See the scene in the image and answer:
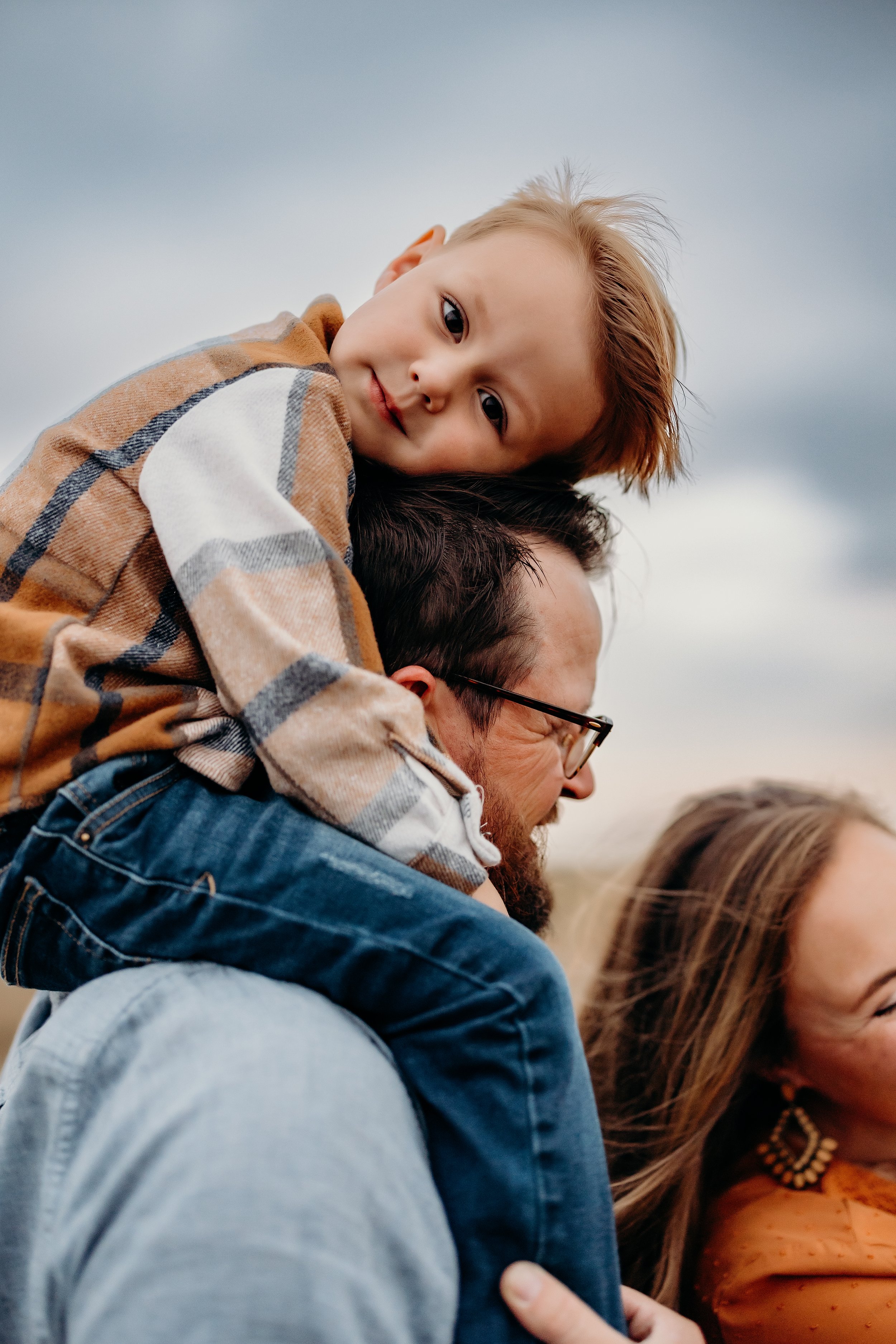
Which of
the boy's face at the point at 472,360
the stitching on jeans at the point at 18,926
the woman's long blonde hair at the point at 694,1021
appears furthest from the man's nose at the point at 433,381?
the woman's long blonde hair at the point at 694,1021

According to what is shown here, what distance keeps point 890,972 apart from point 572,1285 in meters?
1.45

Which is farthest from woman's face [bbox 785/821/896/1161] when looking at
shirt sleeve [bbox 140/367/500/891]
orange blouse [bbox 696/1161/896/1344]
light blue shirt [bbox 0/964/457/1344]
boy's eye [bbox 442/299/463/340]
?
boy's eye [bbox 442/299/463/340]

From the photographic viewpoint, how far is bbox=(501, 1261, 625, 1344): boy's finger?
109 centimetres

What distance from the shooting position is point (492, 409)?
5.92 ft

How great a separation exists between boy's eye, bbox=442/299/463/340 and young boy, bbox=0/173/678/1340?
0.35 meters

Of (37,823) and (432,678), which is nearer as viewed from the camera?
(37,823)

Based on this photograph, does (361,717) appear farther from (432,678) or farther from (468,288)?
(468,288)

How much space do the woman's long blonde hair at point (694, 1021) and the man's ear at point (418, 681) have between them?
1.31 metres

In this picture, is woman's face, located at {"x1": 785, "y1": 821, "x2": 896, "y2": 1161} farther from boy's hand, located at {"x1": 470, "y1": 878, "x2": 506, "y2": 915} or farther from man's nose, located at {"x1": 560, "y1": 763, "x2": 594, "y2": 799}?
boy's hand, located at {"x1": 470, "y1": 878, "x2": 506, "y2": 915}

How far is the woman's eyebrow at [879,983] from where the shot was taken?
7.49 feet

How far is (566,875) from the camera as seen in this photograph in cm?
297

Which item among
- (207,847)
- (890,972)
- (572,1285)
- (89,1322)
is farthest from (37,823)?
(890,972)

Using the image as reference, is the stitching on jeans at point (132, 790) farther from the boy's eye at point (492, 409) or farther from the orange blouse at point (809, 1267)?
the orange blouse at point (809, 1267)

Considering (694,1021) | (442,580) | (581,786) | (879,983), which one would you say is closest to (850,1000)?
(879,983)
